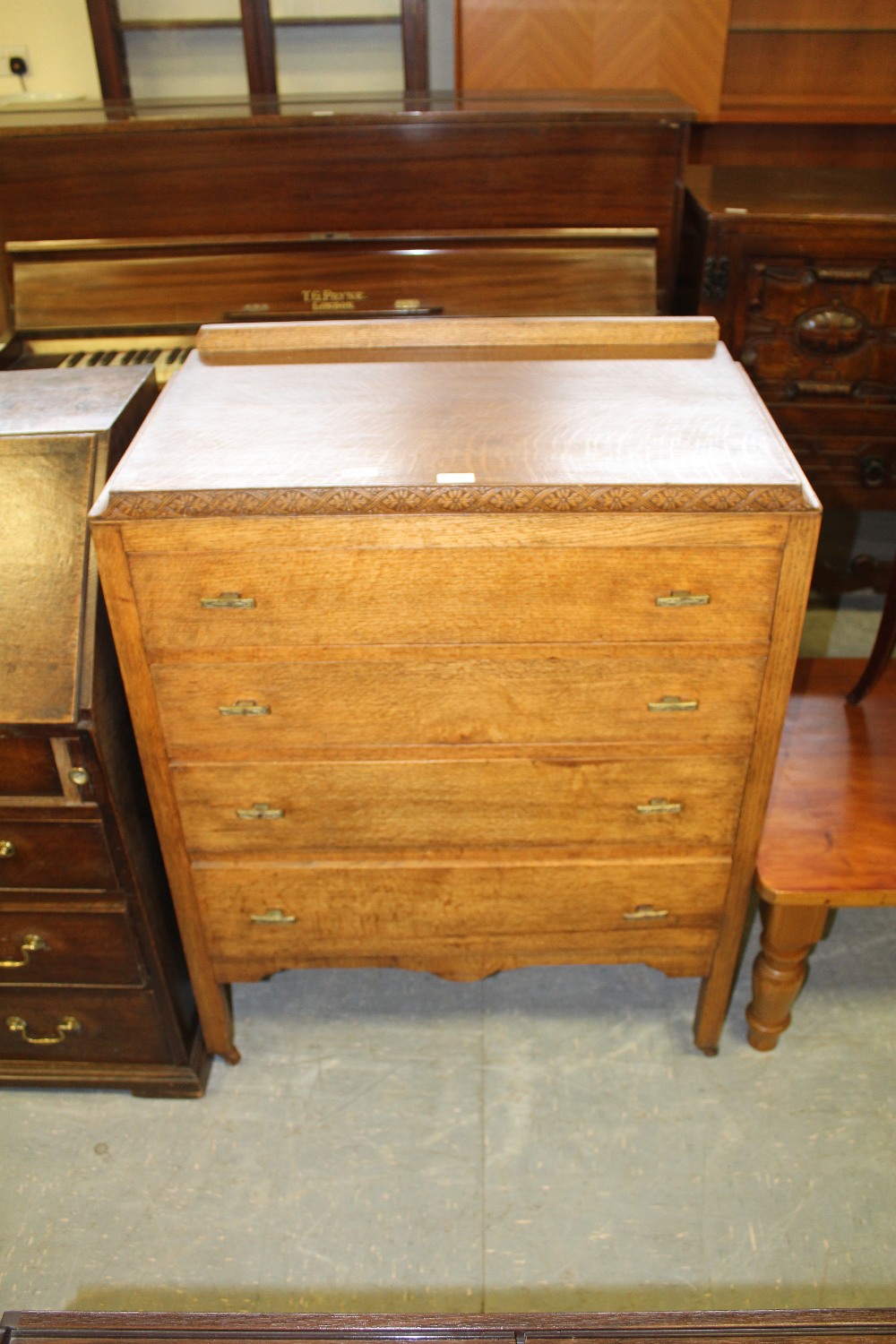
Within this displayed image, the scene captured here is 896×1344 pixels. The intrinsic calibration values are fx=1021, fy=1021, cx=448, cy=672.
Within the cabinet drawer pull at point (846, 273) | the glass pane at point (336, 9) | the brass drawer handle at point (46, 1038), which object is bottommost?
the brass drawer handle at point (46, 1038)

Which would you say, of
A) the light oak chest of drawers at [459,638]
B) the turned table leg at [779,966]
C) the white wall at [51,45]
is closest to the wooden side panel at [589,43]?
the white wall at [51,45]

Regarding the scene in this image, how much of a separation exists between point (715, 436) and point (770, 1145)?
137cm

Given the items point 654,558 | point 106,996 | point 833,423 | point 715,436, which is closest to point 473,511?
point 654,558

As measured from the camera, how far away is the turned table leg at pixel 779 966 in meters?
1.95

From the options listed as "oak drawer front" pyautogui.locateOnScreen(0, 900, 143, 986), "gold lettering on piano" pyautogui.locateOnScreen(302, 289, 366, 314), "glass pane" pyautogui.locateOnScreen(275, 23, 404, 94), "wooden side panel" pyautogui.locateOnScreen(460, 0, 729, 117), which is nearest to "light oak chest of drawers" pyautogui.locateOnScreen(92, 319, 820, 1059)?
"oak drawer front" pyautogui.locateOnScreen(0, 900, 143, 986)

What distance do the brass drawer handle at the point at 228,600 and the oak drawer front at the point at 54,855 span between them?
1.50 feet

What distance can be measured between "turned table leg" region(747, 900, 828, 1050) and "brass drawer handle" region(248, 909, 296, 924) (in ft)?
3.00

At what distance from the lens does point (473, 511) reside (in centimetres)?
146

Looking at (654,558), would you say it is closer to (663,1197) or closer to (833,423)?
(663,1197)

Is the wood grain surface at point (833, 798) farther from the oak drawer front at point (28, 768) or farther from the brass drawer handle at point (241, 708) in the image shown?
the oak drawer front at point (28, 768)

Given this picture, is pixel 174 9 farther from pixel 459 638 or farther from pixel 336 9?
pixel 459 638

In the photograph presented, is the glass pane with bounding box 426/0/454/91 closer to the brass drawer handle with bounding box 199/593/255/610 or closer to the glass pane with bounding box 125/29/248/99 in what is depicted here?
the glass pane with bounding box 125/29/248/99

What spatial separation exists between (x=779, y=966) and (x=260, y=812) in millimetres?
1073

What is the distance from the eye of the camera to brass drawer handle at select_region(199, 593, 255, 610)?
154 centimetres
